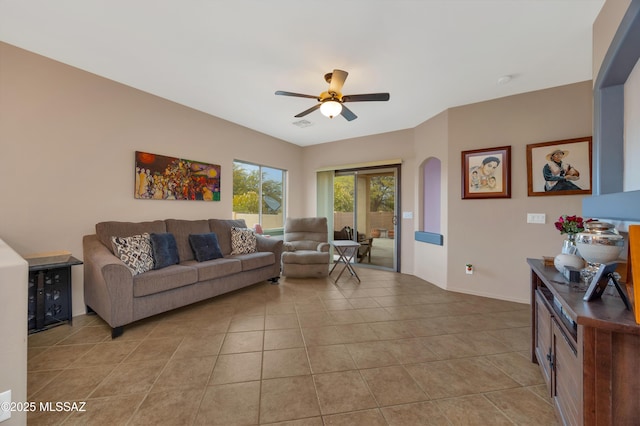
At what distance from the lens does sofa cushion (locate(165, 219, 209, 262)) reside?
326 centimetres

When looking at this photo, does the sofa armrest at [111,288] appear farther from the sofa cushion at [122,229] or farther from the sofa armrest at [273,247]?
the sofa armrest at [273,247]

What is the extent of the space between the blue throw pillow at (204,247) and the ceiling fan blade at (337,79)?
248 cm

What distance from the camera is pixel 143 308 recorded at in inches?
95.0

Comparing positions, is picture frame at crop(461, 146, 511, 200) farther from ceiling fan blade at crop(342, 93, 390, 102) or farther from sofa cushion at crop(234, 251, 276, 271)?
sofa cushion at crop(234, 251, 276, 271)

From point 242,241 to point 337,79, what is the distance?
2637 mm

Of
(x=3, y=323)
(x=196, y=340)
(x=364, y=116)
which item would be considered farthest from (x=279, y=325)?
(x=364, y=116)

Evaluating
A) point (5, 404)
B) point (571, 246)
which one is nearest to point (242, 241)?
point (5, 404)

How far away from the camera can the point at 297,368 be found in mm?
1821

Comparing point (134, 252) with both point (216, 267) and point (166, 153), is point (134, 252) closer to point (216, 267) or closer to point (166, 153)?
point (216, 267)

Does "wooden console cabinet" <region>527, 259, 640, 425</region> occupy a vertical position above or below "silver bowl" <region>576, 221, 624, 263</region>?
below

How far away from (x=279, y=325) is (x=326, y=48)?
2746mm

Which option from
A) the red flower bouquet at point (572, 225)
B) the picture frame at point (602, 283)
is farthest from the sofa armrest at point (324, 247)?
the picture frame at point (602, 283)

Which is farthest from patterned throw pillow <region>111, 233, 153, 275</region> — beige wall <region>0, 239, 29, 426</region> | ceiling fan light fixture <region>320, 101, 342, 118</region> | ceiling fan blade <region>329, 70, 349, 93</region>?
ceiling fan blade <region>329, 70, 349, 93</region>

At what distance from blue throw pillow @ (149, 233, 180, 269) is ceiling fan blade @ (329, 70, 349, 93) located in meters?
2.57
